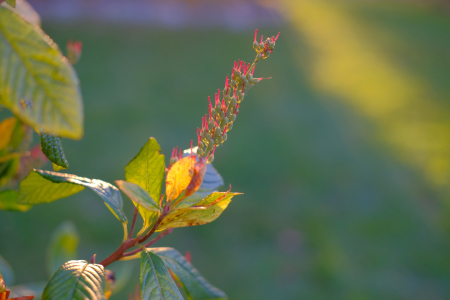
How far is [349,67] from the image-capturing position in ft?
23.7

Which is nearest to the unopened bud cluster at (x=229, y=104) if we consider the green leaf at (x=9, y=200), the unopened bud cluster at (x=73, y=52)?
the green leaf at (x=9, y=200)

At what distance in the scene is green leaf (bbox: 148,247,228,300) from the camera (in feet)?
2.35

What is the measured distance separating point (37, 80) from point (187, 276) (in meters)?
0.49

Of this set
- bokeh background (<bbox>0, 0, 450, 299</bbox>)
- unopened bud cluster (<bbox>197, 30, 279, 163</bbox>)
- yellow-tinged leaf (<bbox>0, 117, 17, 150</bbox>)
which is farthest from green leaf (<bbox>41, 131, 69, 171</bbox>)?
bokeh background (<bbox>0, 0, 450, 299</bbox>)

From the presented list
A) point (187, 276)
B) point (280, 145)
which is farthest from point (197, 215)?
point (280, 145)

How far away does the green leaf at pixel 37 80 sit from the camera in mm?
357

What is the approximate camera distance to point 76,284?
0.56 metres

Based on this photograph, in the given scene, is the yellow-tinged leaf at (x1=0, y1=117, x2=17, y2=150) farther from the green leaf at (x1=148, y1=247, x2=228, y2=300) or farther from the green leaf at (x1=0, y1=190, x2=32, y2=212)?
the green leaf at (x1=148, y1=247, x2=228, y2=300)

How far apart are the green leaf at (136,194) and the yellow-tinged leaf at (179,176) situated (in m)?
0.05

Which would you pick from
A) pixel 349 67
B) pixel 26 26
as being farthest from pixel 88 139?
pixel 349 67

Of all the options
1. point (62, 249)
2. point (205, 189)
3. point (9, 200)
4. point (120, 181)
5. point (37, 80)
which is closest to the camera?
point (37, 80)

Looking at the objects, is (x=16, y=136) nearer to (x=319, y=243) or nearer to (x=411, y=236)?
(x=319, y=243)

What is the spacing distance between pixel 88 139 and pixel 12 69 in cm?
395

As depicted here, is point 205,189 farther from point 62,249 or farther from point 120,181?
point 62,249
